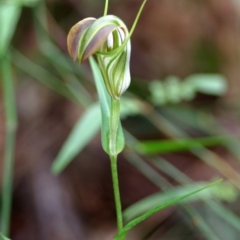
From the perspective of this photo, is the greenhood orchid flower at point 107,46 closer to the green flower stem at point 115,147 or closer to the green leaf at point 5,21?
the green flower stem at point 115,147

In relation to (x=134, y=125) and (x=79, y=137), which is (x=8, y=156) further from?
(x=134, y=125)

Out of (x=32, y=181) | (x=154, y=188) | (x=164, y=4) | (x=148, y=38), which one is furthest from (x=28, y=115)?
(x=164, y=4)

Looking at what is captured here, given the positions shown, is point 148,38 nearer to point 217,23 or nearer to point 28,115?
point 217,23

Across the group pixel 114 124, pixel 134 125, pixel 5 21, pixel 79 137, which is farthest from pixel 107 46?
pixel 134 125

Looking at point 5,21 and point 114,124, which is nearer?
point 114,124

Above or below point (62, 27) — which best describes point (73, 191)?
below

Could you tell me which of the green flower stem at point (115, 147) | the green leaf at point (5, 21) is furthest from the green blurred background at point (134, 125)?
the green flower stem at point (115, 147)
